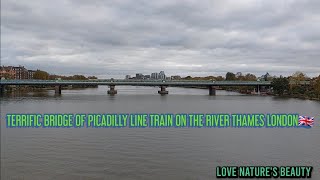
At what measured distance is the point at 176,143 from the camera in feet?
83.7

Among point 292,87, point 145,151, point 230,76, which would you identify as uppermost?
point 230,76

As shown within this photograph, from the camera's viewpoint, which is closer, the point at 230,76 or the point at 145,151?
the point at 145,151

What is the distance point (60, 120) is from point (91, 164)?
941 inches

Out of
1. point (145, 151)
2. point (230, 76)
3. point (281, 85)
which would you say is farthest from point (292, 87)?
point (145, 151)

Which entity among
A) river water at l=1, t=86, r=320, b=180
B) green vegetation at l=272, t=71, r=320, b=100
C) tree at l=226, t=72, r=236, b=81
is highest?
tree at l=226, t=72, r=236, b=81

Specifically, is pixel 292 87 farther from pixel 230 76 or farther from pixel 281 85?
pixel 230 76

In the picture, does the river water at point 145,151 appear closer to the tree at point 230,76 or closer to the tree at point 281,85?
the tree at point 281,85

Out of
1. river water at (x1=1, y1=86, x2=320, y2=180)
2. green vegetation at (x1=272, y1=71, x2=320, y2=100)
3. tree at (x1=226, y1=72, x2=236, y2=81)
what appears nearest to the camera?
river water at (x1=1, y1=86, x2=320, y2=180)

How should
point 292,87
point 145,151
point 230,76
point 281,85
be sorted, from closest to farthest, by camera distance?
point 145,151, point 281,85, point 292,87, point 230,76

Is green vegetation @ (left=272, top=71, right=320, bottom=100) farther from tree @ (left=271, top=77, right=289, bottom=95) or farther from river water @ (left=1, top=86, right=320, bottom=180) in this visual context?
river water @ (left=1, top=86, right=320, bottom=180)

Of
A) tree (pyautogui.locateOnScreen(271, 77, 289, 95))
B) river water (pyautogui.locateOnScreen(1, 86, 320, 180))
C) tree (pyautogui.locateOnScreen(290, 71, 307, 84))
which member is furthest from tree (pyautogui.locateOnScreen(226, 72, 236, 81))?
river water (pyautogui.locateOnScreen(1, 86, 320, 180))

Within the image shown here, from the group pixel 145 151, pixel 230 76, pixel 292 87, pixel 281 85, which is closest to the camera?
pixel 145 151

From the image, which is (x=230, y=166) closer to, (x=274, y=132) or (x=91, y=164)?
(x=91, y=164)

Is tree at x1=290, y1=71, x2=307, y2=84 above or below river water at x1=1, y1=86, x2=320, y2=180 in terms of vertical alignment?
above
